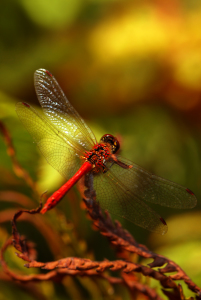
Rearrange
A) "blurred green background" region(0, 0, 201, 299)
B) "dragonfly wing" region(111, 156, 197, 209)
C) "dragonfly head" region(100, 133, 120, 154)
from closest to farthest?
"dragonfly wing" region(111, 156, 197, 209), "dragonfly head" region(100, 133, 120, 154), "blurred green background" region(0, 0, 201, 299)

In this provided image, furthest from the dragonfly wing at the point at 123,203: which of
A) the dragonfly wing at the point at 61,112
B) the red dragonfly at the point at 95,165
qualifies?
the dragonfly wing at the point at 61,112

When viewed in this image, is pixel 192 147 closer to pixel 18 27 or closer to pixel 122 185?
pixel 122 185

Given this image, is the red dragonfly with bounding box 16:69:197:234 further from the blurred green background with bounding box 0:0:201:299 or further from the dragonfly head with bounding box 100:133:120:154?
the blurred green background with bounding box 0:0:201:299

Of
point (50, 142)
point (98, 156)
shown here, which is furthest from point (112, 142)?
point (50, 142)

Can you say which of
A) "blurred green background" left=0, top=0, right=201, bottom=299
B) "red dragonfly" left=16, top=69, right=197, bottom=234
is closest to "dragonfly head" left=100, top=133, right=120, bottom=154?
"red dragonfly" left=16, top=69, right=197, bottom=234

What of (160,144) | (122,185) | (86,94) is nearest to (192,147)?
(160,144)

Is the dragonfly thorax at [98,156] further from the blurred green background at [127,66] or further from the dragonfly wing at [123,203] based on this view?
the blurred green background at [127,66]
